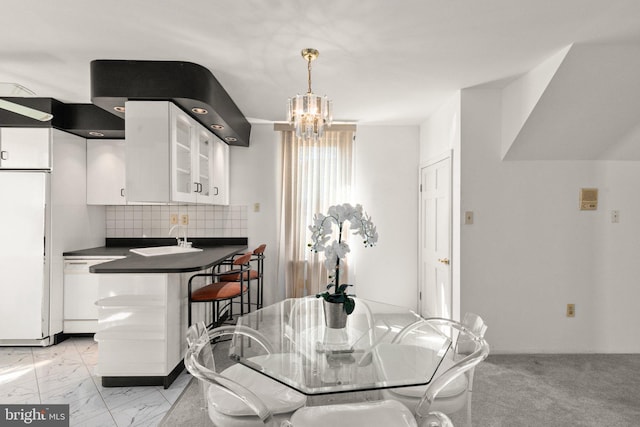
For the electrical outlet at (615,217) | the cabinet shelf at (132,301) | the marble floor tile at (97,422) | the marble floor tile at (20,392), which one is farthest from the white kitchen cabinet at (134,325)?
the electrical outlet at (615,217)

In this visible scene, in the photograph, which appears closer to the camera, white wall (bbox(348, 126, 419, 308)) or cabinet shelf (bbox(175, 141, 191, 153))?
cabinet shelf (bbox(175, 141, 191, 153))

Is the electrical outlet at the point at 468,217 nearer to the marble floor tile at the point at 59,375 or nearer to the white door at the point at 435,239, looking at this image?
the white door at the point at 435,239

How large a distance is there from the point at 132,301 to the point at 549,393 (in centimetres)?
315

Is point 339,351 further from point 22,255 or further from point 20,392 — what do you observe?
point 22,255

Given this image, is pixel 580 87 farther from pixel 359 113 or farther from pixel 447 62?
pixel 359 113

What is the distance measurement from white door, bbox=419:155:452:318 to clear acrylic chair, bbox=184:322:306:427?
2.23 meters

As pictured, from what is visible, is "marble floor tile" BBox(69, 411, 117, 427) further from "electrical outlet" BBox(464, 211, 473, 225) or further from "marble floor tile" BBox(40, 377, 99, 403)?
"electrical outlet" BBox(464, 211, 473, 225)

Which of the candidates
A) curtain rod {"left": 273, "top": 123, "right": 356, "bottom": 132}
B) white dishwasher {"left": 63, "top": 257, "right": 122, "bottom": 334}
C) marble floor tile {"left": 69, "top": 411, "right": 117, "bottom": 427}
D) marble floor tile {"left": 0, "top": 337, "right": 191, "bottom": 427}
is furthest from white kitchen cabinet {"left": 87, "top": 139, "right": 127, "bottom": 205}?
marble floor tile {"left": 69, "top": 411, "right": 117, "bottom": 427}

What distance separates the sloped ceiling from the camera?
2457 mm

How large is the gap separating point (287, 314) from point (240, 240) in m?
2.31

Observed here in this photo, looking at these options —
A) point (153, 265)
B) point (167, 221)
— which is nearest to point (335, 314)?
point (153, 265)

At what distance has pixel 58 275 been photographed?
3.37 meters

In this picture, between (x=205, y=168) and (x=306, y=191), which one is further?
(x=306, y=191)

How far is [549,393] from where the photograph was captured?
2.48 m
